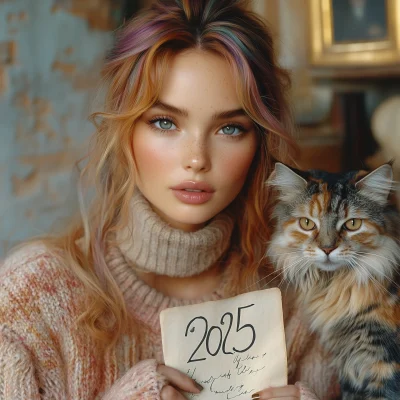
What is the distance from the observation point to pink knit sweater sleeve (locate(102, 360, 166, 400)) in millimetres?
893

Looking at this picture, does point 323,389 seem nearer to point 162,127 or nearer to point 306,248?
point 306,248

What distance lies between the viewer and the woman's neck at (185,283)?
1.14m

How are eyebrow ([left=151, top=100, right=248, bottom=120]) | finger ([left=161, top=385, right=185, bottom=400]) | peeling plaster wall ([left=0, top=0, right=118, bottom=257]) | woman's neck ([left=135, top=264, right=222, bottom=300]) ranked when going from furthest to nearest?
peeling plaster wall ([left=0, top=0, right=118, bottom=257]) < woman's neck ([left=135, top=264, right=222, bottom=300]) < eyebrow ([left=151, top=100, right=248, bottom=120]) < finger ([left=161, top=385, right=185, bottom=400])

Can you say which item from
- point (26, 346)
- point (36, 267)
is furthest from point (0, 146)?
point (26, 346)

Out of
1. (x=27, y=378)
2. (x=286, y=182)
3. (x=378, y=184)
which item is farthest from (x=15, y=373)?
(x=378, y=184)

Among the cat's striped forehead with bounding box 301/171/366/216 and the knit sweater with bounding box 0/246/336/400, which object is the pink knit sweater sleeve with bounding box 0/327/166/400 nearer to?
the knit sweater with bounding box 0/246/336/400

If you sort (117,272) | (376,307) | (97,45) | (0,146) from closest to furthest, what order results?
1. (376,307)
2. (117,272)
3. (0,146)
4. (97,45)

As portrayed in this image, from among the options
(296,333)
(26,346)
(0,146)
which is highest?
(0,146)

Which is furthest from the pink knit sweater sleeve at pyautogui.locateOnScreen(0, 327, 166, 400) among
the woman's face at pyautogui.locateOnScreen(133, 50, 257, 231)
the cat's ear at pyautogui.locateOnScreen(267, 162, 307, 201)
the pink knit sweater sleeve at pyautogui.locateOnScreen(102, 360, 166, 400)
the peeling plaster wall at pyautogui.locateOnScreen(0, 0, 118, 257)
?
the peeling plaster wall at pyautogui.locateOnScreen(0, 0, 118, 257)

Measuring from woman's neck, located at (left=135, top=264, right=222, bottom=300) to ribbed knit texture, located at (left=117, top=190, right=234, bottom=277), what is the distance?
0.14 feet

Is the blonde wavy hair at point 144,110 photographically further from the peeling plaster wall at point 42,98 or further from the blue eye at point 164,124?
the peeling plaster wall at point 42,98

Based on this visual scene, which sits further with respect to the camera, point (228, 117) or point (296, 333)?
point (296, 333)

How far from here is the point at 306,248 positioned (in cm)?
98

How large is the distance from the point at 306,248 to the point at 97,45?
1.17 m
